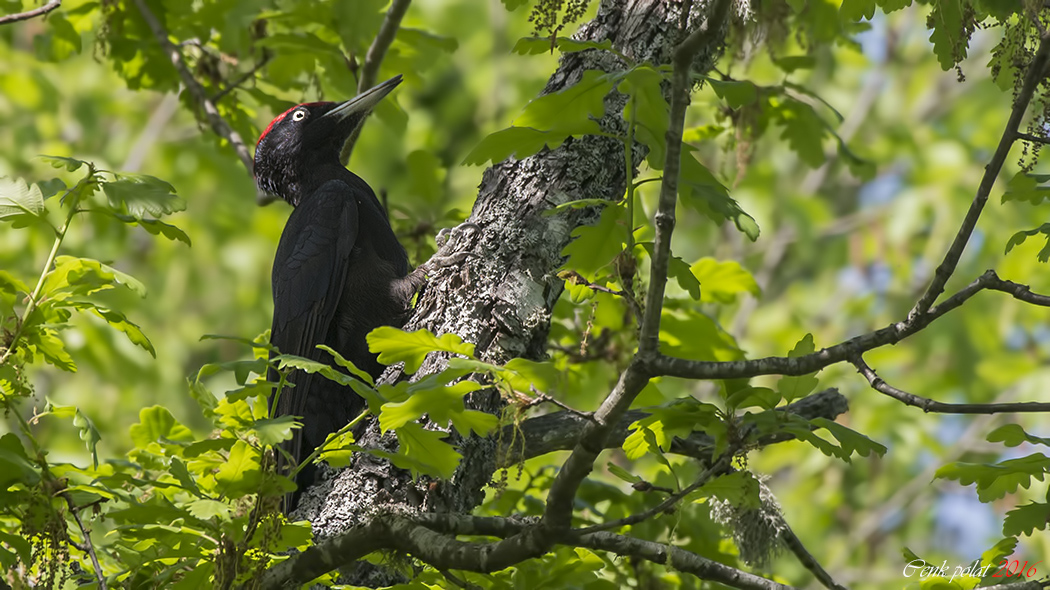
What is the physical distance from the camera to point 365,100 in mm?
4066

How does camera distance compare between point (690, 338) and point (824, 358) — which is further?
point (690, 338)

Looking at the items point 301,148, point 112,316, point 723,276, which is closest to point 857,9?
point 723,276

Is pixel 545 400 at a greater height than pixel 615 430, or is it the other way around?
pixel 615 430

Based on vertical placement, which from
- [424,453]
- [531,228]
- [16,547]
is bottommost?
[16,547]

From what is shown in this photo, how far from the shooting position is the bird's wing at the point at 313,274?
378 centimetres

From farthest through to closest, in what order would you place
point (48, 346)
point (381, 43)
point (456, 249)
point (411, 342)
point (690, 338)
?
point (381, 43) < point (690, 338) < point (456, 249) < point (48, 346) < point (411, 342)

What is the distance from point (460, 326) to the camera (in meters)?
2.81

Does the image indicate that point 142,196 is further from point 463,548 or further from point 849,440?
point 849,440

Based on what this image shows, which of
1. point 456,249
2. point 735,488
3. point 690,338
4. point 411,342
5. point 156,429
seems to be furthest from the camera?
point 690,338

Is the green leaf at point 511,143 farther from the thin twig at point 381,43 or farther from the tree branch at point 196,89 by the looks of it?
the tree branch at point 196,89

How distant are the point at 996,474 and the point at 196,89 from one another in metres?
3.20

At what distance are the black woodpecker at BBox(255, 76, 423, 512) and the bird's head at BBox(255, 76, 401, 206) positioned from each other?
74 mm

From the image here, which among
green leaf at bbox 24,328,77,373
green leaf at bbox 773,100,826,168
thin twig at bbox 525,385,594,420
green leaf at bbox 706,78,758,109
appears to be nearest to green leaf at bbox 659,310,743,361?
green leaf at bbox 773,100,826,168

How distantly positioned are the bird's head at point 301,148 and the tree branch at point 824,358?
9.63 feet
